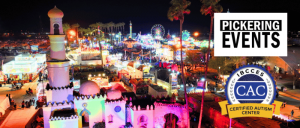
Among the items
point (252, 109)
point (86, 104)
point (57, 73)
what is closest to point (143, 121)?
point (86, 104)

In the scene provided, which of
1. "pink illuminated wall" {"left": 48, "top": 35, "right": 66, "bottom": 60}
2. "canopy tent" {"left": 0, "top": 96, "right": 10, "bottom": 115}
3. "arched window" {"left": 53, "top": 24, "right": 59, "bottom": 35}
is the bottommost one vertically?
"canopy tent" {"left": 0, "top": 96, "right": 10, "bottom": 115}

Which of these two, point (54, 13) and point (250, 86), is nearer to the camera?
point (250, 86)

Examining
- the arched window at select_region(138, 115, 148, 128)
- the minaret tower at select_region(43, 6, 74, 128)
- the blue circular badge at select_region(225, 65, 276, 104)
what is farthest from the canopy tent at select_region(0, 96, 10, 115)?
the blue circular badge at select_region(225, 65, 276, 104)

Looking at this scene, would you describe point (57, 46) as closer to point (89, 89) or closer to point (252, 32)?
point (89, 89)

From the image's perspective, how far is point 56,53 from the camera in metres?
16.6

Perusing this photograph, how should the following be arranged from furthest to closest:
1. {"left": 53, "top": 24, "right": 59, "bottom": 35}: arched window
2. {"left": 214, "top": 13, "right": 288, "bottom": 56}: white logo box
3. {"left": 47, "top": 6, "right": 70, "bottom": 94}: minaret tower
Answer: {"left": 53, "top": 24, "right": 59, "bottom": 35}: arched window < {"left": 47, "top": 6, "right": 70, "bottom": 94}: minaret tower < {"left": 214, "top": 13, "right": 288, "bottom": 56}: white logo box

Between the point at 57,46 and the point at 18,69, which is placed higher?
the point at 57,46

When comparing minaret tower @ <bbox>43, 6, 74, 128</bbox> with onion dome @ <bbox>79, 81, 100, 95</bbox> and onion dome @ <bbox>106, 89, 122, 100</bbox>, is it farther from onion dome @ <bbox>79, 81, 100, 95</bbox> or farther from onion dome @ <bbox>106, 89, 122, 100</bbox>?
onion dome @ <bbox>106, 89, 122, 100</bbox>

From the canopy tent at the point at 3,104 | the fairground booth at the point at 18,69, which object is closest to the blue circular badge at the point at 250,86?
the canopy tent at the point at 3,104

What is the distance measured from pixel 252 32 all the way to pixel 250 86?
3313 millimetres

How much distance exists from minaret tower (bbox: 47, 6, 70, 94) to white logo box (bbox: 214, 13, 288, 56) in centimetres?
1091

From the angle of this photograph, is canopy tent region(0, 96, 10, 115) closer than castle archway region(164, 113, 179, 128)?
No

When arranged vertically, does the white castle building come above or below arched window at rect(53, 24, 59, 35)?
below

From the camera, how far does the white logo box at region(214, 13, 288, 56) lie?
45.2ft
